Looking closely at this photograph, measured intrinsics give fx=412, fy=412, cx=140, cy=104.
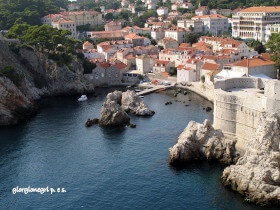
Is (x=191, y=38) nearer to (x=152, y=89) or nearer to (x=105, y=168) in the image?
(x=152, y=89)

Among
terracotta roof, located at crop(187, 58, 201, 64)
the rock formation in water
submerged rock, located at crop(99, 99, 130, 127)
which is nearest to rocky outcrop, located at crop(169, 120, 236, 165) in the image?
submerged rock, located at crop(99, 99, 130, 127)

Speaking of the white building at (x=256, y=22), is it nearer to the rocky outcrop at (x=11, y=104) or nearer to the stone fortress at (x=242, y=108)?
the rocky outcrop at (x=11, y=104)

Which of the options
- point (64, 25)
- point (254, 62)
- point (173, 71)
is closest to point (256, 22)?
point (173, 71)

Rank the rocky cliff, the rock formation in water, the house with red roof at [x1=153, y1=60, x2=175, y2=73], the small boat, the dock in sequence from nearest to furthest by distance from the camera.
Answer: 1. the rocky cliff
2. the rock formation in water
3. the small boat
4. the dock
5. the house with red roof at [x1=153, y1=60, x2=175, y2=73]

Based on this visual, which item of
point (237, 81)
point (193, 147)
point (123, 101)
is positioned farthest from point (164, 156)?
point (123, 101)

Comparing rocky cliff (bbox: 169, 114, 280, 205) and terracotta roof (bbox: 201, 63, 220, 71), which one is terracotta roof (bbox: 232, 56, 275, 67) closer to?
terracotta roof (bbox: 201, 63, 220, 71)

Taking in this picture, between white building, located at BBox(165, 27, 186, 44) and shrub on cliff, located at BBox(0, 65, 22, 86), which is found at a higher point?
white building, located at BBox(165, 27, 186, 44)

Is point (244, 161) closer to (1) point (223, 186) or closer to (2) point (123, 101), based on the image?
(1) point (223, 186)
